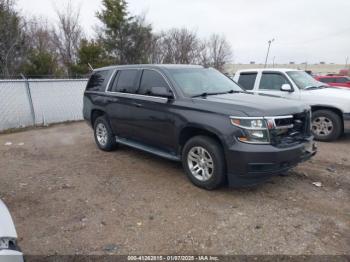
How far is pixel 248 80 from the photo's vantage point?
330 inches

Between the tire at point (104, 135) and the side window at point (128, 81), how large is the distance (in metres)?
0.85

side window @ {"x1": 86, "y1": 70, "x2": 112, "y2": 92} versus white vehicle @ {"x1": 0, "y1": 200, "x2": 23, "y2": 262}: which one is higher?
side window @ {"x1": 86, "y1": 70, "x2": 112, "y2": 92}

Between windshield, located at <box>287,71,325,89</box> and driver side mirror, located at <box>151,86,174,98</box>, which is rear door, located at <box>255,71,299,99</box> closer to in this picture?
windshield, located at <box>287,71,325,89</box>

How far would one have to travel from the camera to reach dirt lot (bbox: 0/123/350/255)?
3.14 metres

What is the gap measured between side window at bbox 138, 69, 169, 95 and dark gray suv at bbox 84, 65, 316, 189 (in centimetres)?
2

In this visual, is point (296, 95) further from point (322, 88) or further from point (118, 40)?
point (118, 40)

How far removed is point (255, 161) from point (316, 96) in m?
4.43

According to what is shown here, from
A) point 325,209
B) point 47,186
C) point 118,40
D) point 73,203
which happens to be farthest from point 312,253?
point 118,40

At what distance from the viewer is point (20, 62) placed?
712 inches

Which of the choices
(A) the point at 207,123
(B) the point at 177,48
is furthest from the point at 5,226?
(B) the point at 177,48

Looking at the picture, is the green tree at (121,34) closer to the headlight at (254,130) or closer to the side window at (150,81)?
the side window at (150,81)

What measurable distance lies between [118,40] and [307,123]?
22169 mm

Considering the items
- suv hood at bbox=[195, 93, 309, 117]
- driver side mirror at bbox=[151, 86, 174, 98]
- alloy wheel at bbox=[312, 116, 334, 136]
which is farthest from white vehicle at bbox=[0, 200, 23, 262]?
alloy wheel at bbox=[312, 116, 334, 136]

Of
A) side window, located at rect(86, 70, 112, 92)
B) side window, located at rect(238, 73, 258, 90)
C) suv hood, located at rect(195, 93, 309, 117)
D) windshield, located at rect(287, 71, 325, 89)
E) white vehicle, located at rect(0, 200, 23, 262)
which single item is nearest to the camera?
white vehicle, located at rect(0, 200, 23, 262)
